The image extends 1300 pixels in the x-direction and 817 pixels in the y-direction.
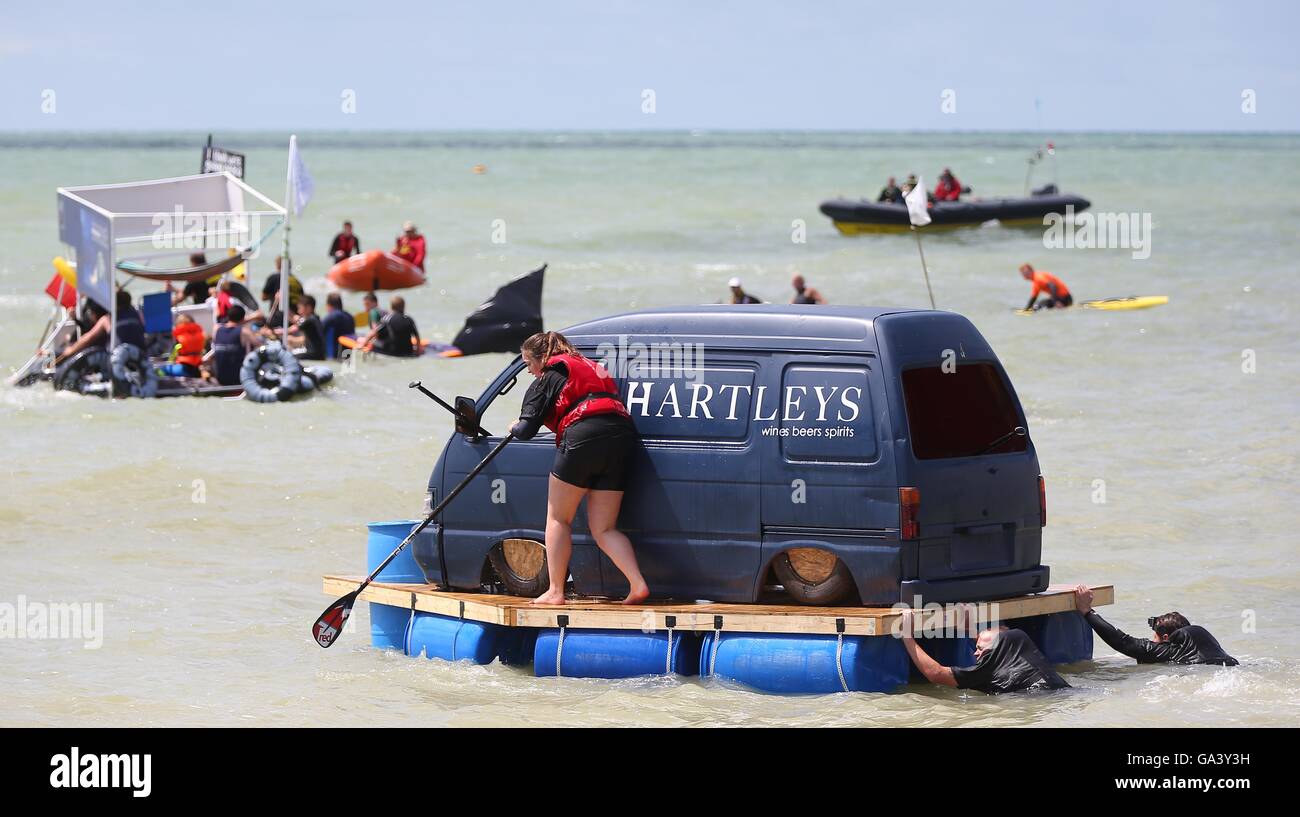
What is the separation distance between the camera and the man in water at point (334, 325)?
24.7 meters

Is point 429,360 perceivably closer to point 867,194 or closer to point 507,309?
point 507,309

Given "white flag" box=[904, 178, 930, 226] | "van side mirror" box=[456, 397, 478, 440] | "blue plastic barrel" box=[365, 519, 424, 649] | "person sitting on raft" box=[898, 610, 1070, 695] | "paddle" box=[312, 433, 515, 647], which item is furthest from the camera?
"white flag" box=[904, 178, 930, 226]

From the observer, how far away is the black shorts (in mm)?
8711

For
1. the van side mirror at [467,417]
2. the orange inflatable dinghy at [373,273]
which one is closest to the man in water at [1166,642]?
the van side mirror at [467,417]

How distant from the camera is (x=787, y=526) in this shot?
28.1ft

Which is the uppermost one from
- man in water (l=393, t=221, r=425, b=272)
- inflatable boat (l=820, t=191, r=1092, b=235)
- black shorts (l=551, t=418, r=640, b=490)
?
inflatable boat (l=820, t=191, r=1092, b=235)

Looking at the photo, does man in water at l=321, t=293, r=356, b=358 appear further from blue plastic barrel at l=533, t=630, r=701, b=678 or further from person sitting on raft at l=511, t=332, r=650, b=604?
blue plastic barrel at l=533, t=630, r=701, b=678

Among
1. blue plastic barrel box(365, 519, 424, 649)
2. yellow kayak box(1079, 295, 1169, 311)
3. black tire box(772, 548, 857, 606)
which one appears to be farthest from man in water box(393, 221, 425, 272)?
black tire box(772, 548, 857, 606)

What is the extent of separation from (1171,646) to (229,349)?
1435 centimetres

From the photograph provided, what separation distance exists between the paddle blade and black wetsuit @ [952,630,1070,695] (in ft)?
11.2

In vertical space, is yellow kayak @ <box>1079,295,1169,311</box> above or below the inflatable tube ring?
above
